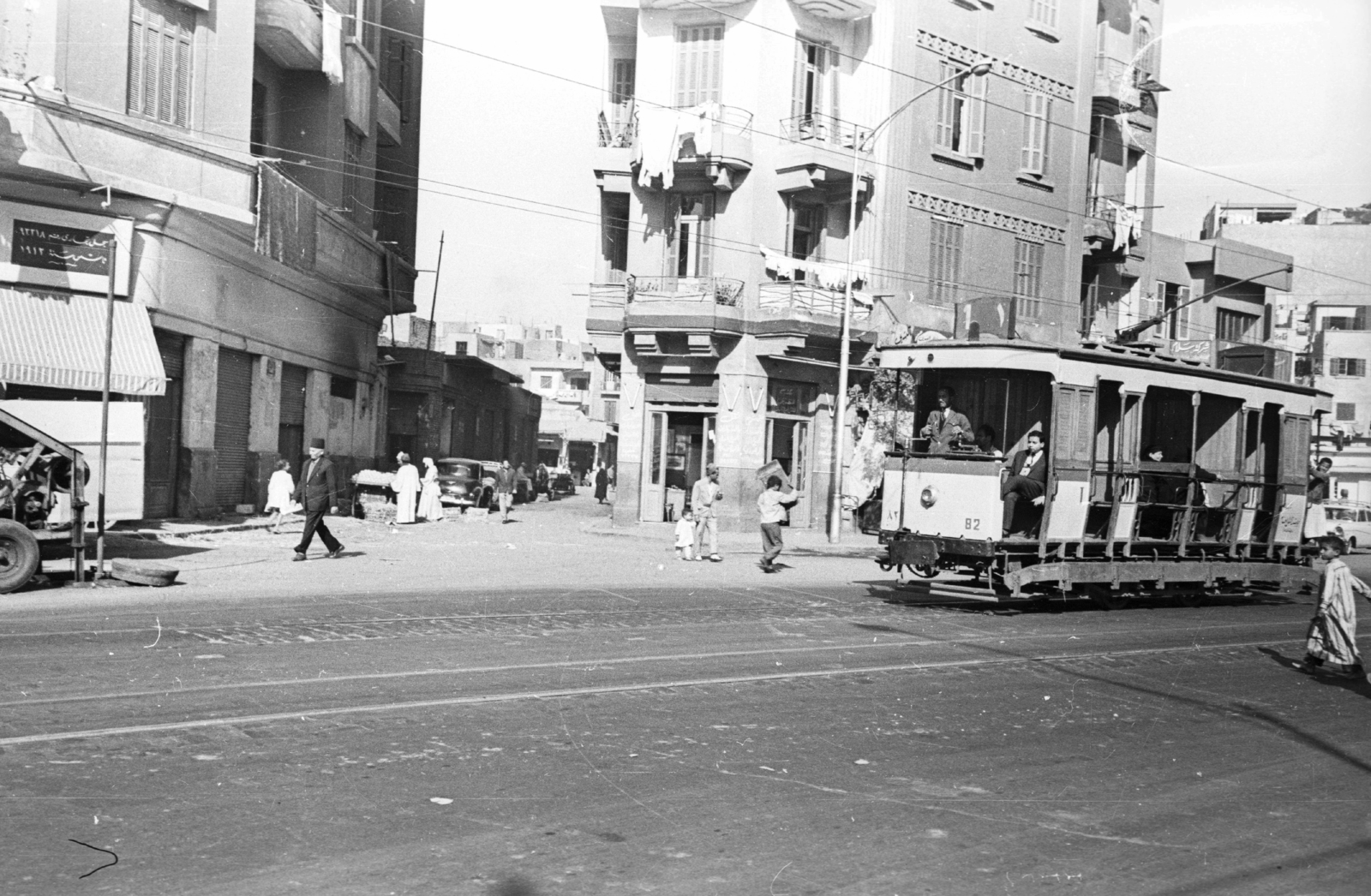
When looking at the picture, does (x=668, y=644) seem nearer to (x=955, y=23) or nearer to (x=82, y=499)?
(x=82, y=499)

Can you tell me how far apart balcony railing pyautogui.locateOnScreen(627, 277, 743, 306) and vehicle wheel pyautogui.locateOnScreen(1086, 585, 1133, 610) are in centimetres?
1619

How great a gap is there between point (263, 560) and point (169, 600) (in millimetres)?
5378

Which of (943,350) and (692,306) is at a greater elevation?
(692,306)

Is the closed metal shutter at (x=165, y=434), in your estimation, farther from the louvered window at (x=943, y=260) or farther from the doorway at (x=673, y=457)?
the louvered window at (x=943, y=260)

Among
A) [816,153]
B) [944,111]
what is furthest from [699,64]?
[944,111]

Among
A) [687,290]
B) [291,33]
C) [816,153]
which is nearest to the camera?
[291,33]

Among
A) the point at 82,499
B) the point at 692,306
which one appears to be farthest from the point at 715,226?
the point at 82,499

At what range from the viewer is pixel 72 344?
66.5ft

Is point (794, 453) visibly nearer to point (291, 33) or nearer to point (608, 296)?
point (608, 296)

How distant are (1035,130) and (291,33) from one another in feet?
73.9

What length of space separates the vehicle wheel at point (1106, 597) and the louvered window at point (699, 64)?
1947 cm

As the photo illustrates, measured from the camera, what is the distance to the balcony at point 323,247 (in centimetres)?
2494

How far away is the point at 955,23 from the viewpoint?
35750 millimetres

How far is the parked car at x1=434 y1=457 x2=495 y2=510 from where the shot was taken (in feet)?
119
